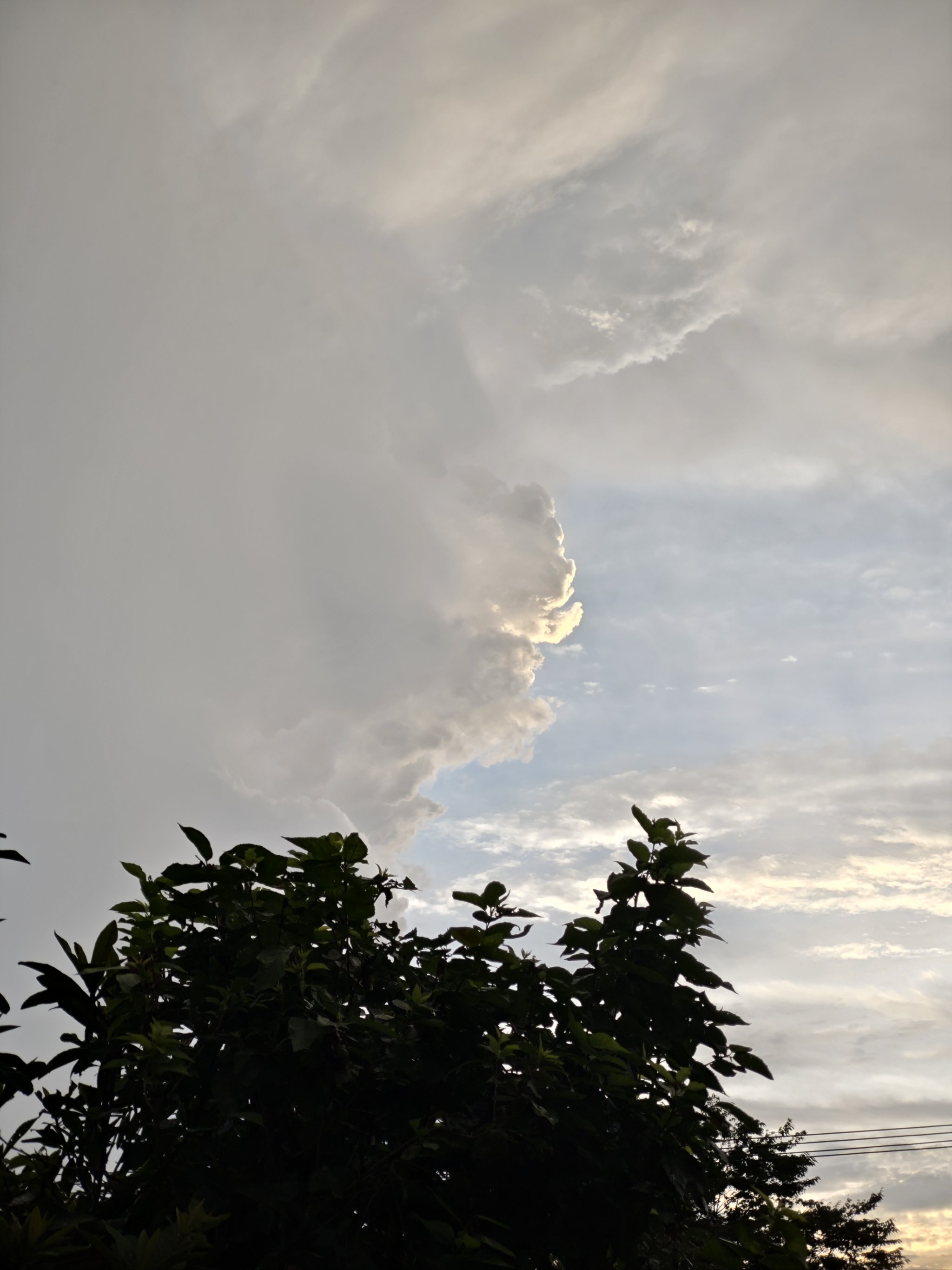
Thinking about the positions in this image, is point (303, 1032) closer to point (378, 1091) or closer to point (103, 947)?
point (378, 1091)

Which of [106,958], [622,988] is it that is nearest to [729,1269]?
[622,988]

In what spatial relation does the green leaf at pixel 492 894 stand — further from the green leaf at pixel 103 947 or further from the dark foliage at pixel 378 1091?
the green leaf at pixel 103 947

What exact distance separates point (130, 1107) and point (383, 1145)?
3.11ft

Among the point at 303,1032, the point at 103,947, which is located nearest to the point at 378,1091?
the point at 303,1032

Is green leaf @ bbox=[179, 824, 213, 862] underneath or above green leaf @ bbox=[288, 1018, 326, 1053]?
above

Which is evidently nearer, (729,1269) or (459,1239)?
(459,1239)

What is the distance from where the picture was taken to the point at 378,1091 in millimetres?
3543

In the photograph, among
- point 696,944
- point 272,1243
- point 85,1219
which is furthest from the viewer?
point 696,944

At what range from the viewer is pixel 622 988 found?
3.87 m

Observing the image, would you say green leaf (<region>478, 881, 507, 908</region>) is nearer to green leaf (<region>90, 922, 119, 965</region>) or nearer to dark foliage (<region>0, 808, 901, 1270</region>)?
dark foliage (<region>0, 808, 901, 1270</region>)

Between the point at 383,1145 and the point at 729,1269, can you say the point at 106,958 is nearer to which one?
the point at 383,1145

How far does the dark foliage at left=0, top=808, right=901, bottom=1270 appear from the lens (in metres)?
3.21

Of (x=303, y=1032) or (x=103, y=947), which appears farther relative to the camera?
(x=103, y=947)

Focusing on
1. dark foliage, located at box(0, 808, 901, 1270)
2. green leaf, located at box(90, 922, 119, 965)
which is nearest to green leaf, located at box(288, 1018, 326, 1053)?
dark foliage, located at box(0, 808, 901, 1270)
